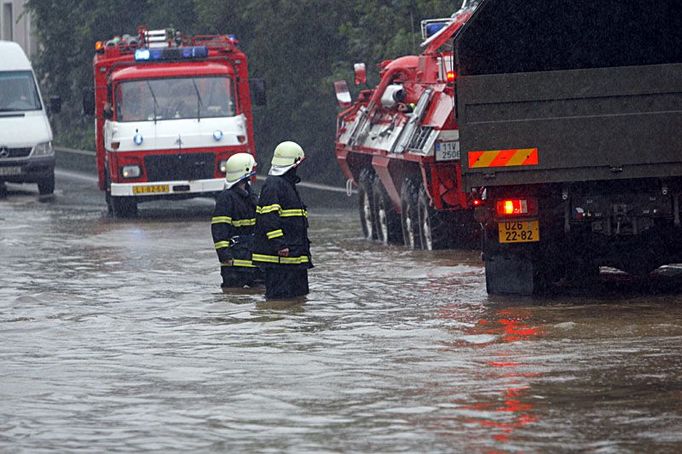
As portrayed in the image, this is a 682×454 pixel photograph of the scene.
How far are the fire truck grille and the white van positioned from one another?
505cm

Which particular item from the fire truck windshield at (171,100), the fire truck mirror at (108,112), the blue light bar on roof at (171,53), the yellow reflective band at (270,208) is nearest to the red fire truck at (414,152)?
the yellow reflective band at (270,208)

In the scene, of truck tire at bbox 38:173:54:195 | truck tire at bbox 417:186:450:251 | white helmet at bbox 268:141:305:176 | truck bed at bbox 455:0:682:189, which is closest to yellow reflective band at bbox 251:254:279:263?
white helmet at bbox 268:141:305:176

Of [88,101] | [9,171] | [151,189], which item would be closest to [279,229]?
[151,189]

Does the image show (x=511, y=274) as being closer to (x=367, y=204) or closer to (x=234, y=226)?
(x=234, y=226)

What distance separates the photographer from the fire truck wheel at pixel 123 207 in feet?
88.7

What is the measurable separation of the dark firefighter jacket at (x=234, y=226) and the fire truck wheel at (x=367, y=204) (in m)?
5.94

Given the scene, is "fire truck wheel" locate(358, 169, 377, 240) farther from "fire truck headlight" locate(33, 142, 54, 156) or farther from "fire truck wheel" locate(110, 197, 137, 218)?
"fire truck headlight" locate(33, 142, 54, 156)

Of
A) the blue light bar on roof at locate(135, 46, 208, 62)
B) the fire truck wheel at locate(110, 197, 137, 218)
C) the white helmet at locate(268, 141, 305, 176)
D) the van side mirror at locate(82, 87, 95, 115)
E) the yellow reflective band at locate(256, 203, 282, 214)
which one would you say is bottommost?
the fire truck wheel at locate(110, 197, 137, 218)

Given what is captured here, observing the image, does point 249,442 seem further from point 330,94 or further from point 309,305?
point 330,94

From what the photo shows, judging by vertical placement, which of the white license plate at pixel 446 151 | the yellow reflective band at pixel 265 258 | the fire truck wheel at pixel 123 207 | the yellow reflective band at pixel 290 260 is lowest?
the fire truck wheel at pixel 123 207

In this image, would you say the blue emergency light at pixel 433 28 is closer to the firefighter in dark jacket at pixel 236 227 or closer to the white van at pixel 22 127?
the firefighter in dark jacket at pixel 236 227

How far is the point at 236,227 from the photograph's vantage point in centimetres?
1659

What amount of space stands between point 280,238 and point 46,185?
17.3 metres

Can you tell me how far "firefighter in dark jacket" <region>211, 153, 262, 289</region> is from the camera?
53.8ft
